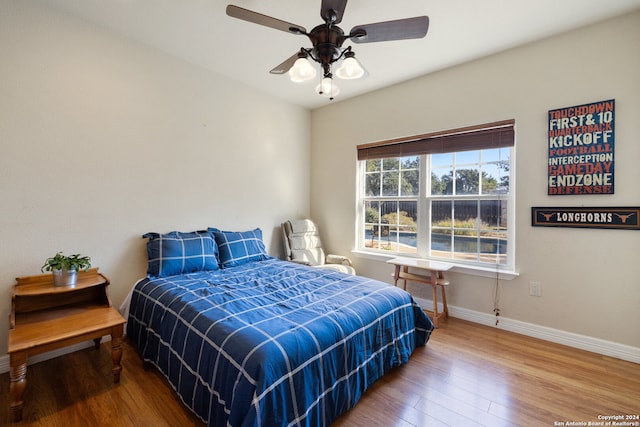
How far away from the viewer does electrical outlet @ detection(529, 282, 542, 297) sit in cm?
254

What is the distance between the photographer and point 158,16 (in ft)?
7.32

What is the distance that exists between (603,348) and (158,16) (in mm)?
4453

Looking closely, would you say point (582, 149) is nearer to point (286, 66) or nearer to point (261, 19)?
point (286, 66)

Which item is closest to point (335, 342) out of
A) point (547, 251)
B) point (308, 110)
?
point (547, 251)

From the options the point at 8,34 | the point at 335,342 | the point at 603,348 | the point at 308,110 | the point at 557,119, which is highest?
the point at 308,110

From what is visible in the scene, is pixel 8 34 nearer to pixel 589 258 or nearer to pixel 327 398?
pixel 327 398

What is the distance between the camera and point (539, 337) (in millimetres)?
2533

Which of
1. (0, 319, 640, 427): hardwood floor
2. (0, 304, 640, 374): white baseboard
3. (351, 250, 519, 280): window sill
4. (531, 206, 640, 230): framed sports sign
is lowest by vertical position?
(0, 319, 640, 427): hardwood floor

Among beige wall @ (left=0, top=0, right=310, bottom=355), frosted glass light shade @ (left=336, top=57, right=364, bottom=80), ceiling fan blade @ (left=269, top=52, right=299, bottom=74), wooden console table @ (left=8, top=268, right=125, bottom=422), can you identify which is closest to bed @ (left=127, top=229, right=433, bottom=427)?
wooden console table @ (left=8, top=268, right=125, bottom=422)

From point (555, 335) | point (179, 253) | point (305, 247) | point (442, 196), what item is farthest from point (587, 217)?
point (179, 253)

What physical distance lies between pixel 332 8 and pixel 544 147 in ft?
7.25

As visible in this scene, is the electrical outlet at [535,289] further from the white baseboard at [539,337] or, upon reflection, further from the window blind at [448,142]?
the window blind at [448,142]

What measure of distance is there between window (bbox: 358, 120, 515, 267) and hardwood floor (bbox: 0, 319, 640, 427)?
100 centimetres

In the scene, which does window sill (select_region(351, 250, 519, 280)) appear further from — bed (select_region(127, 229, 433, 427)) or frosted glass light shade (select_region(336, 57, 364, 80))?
frosted glass light shade (select_region(336, 57, 364, 80))
